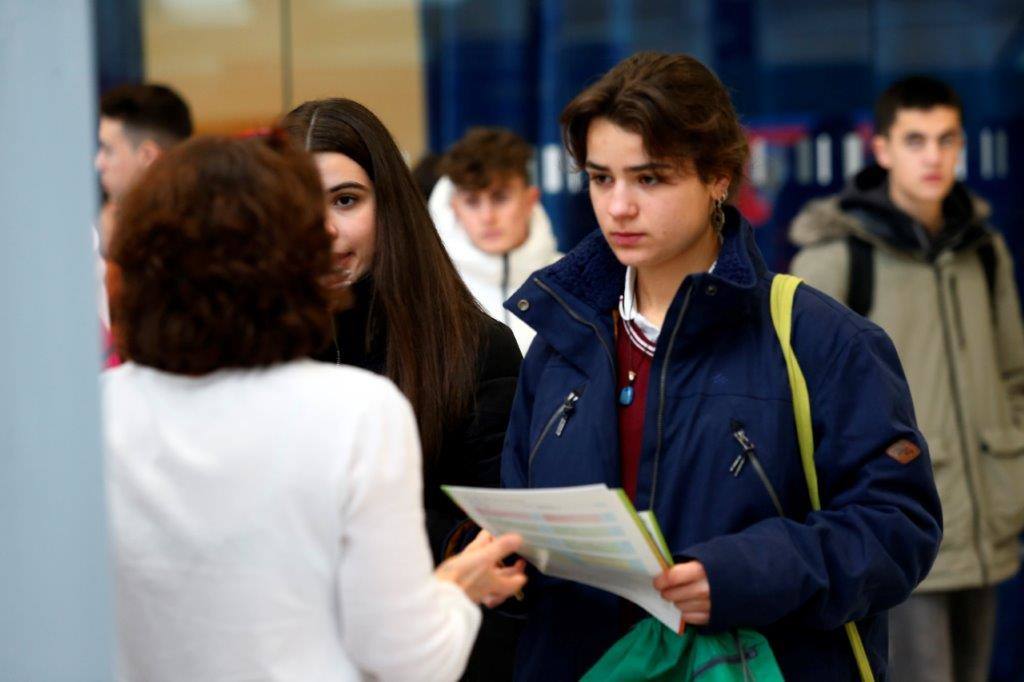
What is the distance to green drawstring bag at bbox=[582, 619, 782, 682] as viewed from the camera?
7.94 feet

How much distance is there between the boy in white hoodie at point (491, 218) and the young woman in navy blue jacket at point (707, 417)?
259cm

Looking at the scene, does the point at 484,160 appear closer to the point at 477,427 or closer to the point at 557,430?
the point at 477,427

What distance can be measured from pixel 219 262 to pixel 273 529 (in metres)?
0.34

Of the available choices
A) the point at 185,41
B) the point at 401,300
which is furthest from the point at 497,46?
the point at 401,300

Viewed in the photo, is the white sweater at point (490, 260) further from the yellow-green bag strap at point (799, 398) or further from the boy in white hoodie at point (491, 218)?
the yellow-green bag strap at point (799, 398)

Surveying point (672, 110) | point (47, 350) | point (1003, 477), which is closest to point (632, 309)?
point (672, 110)

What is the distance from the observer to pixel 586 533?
228 centimetres

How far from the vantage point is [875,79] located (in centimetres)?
589

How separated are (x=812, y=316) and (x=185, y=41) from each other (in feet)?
13.0

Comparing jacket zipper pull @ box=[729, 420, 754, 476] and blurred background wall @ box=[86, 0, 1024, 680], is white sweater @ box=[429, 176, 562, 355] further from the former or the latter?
jacket zipper pull @ box=[729, 420, 754, 476]

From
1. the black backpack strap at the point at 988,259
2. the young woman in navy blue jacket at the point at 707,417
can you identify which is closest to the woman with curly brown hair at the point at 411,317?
the young woman in navy blue jacket at the point at 707,417

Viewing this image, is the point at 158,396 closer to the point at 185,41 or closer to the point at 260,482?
the point at 260,482

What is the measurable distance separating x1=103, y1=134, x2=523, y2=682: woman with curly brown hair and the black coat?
83cm

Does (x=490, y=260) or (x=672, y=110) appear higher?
(x=672, y=110)
